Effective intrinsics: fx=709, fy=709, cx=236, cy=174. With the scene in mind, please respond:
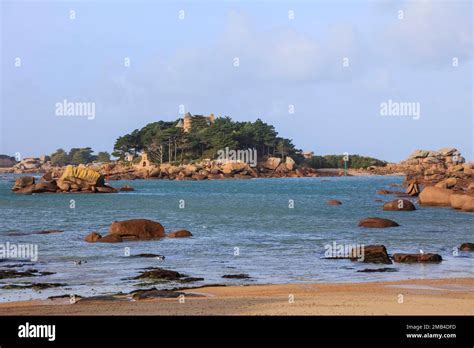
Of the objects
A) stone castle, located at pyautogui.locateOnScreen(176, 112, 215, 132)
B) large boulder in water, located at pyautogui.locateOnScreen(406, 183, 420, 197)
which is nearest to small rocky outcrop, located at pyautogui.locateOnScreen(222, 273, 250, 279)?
large boulder in water, located at pyautogui.locateOnScreen(406, 183, 420, 197)

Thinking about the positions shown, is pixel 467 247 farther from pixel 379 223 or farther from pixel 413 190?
pixel 413 190

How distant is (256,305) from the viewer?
57.7 ft

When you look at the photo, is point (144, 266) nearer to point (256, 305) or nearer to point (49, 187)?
point (256, 305)

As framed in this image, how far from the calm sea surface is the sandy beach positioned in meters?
2.02

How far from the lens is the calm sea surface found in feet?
79.6

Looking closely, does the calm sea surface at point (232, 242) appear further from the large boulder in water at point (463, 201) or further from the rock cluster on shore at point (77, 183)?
the rock cluster on shore at point (77, 183)

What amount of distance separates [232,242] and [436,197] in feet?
102

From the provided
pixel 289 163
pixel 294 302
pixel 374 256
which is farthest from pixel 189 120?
pixel 294 302

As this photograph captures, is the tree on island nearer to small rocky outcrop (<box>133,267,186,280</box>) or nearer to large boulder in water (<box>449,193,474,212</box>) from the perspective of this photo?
large boulder in water (<box>449,193,474,212</box>)

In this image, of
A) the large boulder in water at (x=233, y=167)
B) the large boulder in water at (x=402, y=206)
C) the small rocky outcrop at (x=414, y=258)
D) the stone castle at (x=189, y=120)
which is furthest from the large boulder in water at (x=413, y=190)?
the stone castle at (x=189, y=120)

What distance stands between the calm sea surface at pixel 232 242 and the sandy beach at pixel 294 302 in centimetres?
202
